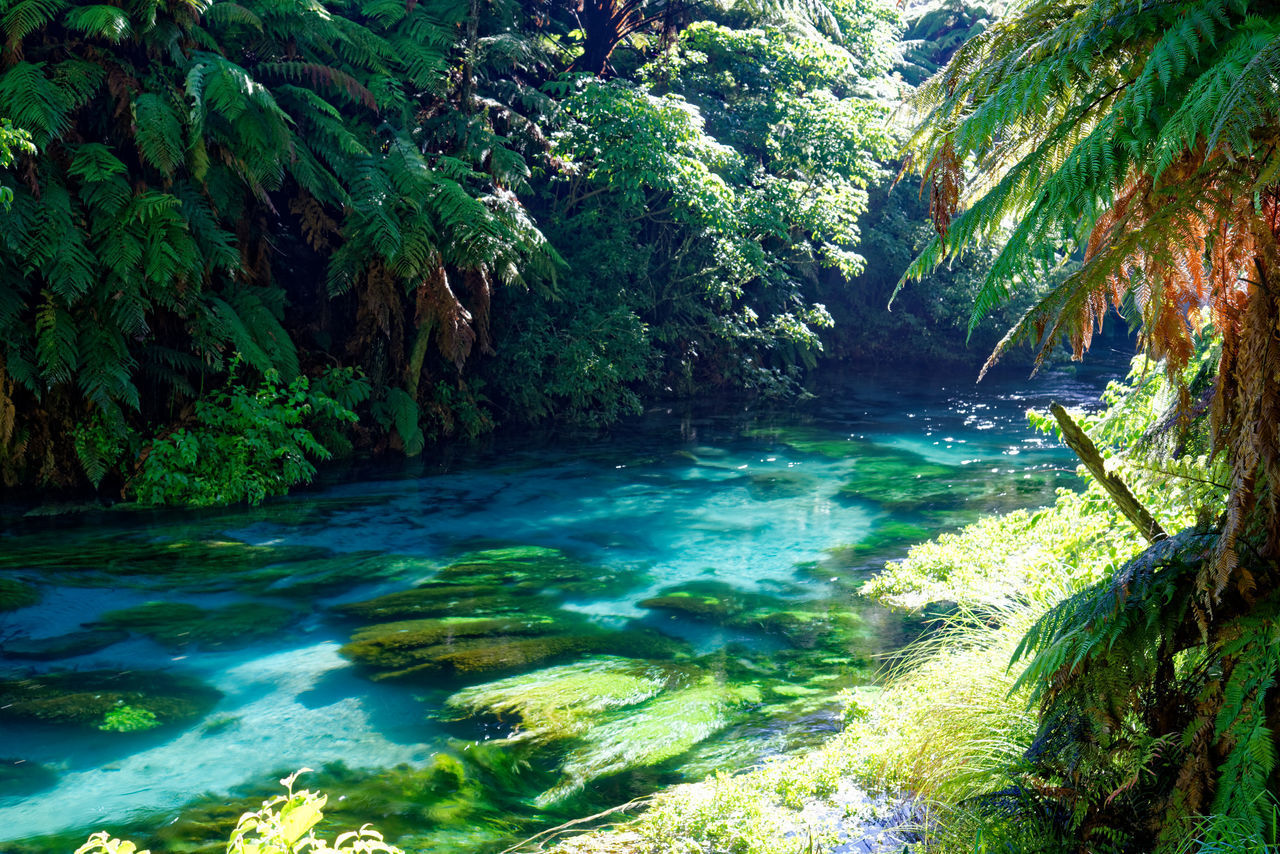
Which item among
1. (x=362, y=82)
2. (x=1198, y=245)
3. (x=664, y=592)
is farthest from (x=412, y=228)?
(x=1198, y=245)

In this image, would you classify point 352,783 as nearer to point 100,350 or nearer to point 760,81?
point 100,350

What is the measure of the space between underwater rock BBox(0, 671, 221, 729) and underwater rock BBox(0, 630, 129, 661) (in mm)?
349

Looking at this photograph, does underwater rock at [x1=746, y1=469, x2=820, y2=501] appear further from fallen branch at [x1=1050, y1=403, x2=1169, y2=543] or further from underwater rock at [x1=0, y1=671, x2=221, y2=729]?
fallen branch at [x1=1050, y1=403, x2=1169, y2=543]

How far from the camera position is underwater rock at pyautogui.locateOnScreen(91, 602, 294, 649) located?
19.4ft

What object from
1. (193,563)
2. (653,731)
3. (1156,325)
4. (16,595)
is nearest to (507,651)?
(653,731)

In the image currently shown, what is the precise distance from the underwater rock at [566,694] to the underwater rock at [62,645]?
99.0 inches

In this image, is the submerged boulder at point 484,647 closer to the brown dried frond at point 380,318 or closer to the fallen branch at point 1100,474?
the fallen branch at point 1100,474

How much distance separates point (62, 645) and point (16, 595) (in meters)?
1.02

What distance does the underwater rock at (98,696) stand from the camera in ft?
15.7

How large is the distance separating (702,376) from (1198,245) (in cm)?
1534

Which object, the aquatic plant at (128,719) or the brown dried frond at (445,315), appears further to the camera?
the brown dried frond at (445,315)

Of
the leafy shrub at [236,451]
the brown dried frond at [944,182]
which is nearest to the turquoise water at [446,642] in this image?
the leafy shrub at [236,451]

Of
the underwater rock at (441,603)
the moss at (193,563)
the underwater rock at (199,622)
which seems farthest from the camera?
the moss at (193,563)

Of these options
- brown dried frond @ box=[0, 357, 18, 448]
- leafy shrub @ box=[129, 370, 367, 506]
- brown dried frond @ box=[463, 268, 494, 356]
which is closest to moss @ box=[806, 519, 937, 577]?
leafy shrub @ box=[129, 370, 367, 506]
